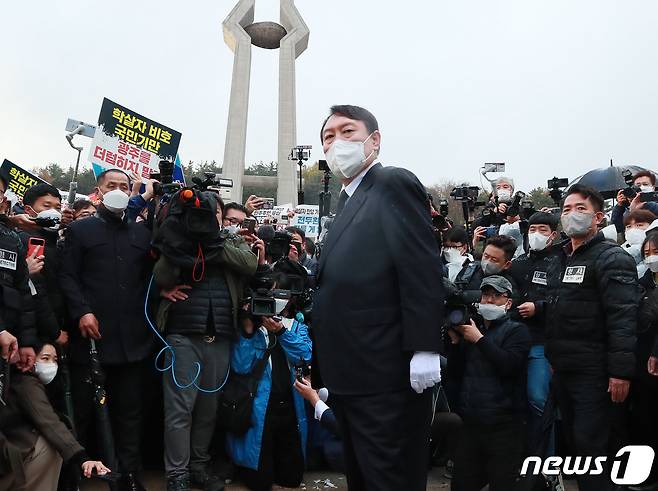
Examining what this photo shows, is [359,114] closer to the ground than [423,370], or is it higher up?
higher up

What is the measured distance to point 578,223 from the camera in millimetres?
3578

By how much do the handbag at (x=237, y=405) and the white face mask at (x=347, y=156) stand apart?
2.09 meters

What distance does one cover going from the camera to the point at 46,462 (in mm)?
3174

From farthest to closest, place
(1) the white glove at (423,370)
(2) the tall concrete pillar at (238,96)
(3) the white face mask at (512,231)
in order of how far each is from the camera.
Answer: (2) the tall concrete pillar at (238,96) < (3) the white face mask at (512,231) < (1) the white glove at (423,370)

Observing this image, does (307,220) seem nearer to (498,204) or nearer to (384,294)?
(498,204)

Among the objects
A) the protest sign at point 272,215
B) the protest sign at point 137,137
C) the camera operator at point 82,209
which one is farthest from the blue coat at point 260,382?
the protest sign at point 272,215

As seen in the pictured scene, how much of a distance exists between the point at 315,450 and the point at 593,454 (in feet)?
6.59

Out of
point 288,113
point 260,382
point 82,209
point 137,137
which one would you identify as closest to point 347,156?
point 260,382

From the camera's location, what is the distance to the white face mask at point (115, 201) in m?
3.90

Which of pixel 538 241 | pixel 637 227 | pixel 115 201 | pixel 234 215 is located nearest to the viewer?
pixel 115 201

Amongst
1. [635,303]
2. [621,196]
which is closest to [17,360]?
[635,303]

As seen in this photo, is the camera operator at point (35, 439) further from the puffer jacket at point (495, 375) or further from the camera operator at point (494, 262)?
the camera operator at point (494, 262)

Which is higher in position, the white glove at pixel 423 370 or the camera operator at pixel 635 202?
the camera operator at pixel 635 202

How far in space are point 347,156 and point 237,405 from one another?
2208mm
